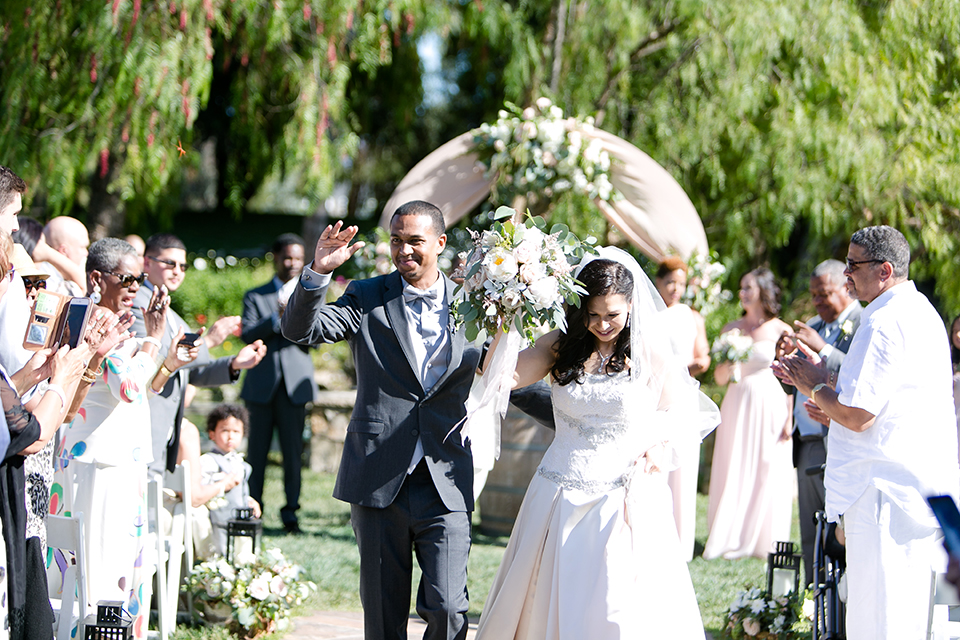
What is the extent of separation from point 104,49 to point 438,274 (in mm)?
5090

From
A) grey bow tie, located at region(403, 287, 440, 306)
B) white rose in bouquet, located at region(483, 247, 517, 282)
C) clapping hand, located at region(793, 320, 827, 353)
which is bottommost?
clapping hand, located at region(793, 320, 827, 353)

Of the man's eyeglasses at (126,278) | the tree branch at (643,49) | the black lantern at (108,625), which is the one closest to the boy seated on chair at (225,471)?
the black lantern at (108,625)

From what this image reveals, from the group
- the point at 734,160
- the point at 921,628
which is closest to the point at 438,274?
the point at 921,628

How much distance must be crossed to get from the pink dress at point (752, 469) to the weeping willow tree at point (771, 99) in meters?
2.93

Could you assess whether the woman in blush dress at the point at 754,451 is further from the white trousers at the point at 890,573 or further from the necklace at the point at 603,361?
the necklace at the point at 603,361

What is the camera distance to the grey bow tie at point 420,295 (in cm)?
387

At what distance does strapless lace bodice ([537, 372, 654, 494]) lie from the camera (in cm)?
379

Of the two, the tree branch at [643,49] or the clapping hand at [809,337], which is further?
the tree branch at [643,49]

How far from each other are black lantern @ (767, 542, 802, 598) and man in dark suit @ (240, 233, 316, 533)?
12.0ft

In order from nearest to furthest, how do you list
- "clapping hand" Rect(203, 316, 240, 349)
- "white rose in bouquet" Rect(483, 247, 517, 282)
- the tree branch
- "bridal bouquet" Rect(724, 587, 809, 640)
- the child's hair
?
"white rose in bouquet" Rect(483, 247, 517, 282), "bridal bouquet" Rect(724, 587, 809, 640), "clapping hand" Rect(203, 316, 240, 349), the child's hair, the tree branch

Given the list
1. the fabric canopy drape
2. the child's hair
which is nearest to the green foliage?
the fabric canopy drape

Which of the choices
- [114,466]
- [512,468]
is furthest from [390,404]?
[512,468]

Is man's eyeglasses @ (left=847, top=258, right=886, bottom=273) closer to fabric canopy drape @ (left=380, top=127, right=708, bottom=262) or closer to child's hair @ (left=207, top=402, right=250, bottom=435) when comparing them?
fabric canopy drape @ (left=380, top=127, right=708, bottom=262)

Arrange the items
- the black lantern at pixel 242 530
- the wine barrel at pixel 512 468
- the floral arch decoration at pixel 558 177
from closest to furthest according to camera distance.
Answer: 1. the black lantern at pixel 242 530
2. the wine barrel at pixel 512 468
3. the floral arch decoration at pixel 558 177
